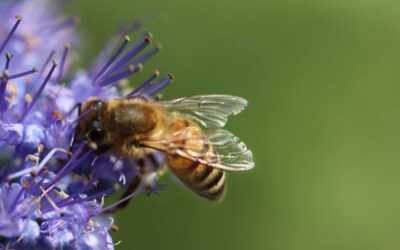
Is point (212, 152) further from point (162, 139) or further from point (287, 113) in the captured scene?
point (287, 113)

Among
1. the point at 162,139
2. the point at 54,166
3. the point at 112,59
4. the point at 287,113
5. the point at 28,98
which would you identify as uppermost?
the point at 287,113

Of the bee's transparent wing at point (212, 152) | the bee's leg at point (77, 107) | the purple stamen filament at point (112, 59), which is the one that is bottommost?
the bee's leg at point (77, 107)

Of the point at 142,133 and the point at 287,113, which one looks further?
the point at 287,113

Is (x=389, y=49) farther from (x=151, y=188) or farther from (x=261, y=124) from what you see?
(x=151, y=188)

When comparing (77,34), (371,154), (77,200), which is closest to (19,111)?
(77,200)

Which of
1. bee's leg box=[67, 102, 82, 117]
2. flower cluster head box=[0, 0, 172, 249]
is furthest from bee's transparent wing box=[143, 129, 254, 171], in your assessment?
bee's leg box=[67, 102, 82, 117]

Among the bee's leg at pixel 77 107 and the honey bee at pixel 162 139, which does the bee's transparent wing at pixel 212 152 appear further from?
the bee's leg at pixel 77 107

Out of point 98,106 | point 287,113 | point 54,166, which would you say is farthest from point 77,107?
point 287,113

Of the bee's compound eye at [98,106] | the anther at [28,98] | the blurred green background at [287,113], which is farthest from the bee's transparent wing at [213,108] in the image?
the blurred green background at [287,113]
